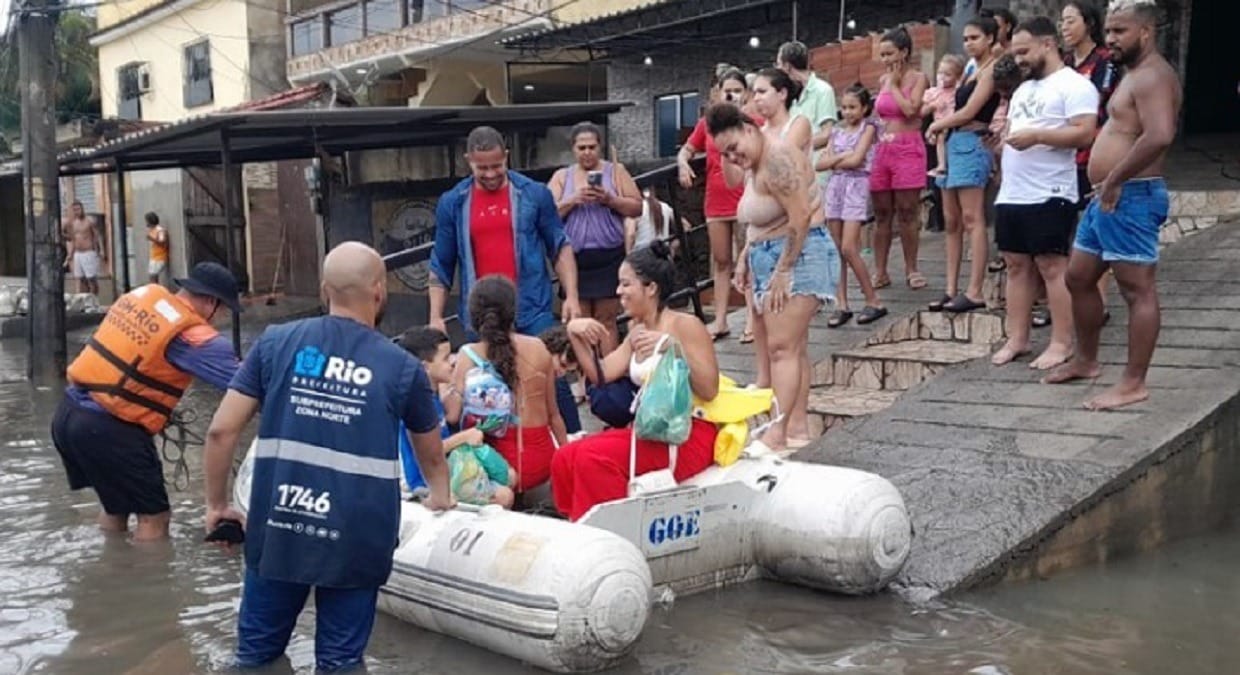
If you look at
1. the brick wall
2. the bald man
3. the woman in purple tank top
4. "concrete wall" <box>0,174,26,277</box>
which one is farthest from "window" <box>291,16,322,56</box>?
the bald man

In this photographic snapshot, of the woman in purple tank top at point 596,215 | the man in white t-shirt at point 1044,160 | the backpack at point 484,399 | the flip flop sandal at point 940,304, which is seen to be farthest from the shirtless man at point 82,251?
the man in white t-shirt at point 1044,160

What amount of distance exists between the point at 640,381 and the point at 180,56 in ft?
78.1

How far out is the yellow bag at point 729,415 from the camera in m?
5.22

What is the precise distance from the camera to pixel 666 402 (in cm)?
494

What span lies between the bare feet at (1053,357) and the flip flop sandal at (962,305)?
1.08 metres

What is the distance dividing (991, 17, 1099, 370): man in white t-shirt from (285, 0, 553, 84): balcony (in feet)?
35.9

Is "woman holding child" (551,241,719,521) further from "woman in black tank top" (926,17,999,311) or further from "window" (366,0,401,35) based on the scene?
"window" (366,0,401,35)

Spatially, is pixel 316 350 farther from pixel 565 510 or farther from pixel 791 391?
pixel 791 391

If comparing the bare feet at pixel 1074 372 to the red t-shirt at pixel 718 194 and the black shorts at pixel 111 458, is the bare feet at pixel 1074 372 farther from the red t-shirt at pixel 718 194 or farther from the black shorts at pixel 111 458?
the black shorts at pixel 111 458

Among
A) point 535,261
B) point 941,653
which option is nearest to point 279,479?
point 941,653

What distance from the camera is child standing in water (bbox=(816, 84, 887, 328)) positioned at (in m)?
8.07

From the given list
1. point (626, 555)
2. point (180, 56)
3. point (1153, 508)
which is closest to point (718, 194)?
point (1153, 508)

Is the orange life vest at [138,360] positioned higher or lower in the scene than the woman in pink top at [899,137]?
lower

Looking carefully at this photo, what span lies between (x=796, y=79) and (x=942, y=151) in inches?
42.3
